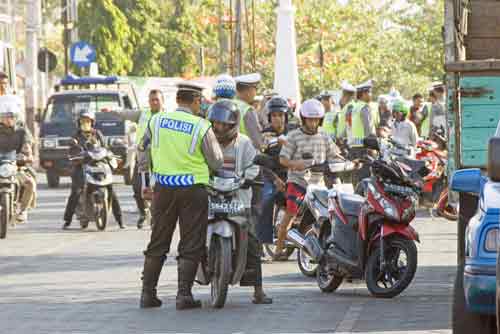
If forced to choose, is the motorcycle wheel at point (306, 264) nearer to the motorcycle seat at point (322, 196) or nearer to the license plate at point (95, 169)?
the motorcycle seat at point (322, 196)

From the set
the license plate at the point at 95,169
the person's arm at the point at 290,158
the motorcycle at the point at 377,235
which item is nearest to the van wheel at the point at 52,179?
the license plate at the point at 95,169

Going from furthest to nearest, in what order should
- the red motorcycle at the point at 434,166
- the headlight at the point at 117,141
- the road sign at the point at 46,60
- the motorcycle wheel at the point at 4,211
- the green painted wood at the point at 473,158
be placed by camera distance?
the road sign at the point at 46,60 → the headlight at the point at 117,141 → the red motorcycle at the point at 434,166 → the motorcycle wheel at the point at 4,211 → the green painted wood at the point at 473,158

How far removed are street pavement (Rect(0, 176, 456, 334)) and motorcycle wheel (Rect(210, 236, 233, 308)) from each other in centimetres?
11

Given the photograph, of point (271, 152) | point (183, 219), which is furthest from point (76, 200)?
point (183, 219)

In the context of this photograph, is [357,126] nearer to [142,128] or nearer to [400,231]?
[142,128]

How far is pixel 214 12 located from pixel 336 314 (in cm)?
5894

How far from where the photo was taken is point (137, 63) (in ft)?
200

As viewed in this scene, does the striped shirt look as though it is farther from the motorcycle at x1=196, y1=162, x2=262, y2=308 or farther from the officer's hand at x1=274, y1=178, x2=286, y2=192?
the motorcycle at x1=196, y1=162, x2=262, y2=308

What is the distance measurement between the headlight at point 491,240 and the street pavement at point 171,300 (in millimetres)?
2093

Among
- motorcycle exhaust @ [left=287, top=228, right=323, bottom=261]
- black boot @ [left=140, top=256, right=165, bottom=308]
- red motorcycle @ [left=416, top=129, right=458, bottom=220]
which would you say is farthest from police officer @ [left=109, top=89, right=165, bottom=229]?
black boot @ [left=140, top=256, right=165, bottom=308]

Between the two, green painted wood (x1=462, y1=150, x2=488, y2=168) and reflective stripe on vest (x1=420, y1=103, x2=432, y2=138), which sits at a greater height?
green painted wood (x1=462, y1=150, x2=488, y2=168)

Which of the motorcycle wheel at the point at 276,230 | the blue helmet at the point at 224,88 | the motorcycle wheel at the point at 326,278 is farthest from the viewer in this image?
the motorcycle wheel at the point at 276,230

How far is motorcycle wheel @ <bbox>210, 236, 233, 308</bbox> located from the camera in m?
12.4

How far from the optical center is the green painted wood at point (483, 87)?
1262 cm
